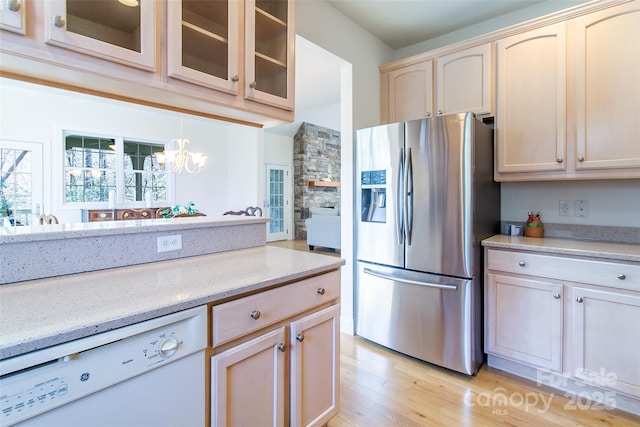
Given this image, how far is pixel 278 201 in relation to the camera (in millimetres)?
8211

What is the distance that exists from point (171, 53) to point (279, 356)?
Answer: 4.14 feet

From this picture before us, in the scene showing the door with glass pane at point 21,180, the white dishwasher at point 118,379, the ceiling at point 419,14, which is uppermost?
the ceiling at point 419,14

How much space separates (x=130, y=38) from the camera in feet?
3.72

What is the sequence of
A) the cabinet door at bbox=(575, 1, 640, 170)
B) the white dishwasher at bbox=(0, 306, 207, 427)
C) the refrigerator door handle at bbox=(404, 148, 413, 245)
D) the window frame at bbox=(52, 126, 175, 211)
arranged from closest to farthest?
the white dishwasher at bbox=(0, 306, 207, 427) < the cabinet door at bbox=(575, 1, 640, 170) < the refrigerator door handle at bbox=(404, 148, 413, 245) < the window frame at bbox=(52, 126, 175, 211)

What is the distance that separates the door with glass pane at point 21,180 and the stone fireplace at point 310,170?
5.17m

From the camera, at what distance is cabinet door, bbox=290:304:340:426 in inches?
50.8

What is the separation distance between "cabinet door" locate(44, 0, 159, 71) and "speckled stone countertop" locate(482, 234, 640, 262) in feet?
7.16

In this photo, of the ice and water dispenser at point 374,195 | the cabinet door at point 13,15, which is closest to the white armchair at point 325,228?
the ice and water dispenser at point 374,195

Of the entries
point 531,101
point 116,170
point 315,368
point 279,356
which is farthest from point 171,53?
point 116,170

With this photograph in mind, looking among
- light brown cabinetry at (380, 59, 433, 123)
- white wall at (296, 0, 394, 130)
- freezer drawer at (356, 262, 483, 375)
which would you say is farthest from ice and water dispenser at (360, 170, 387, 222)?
light brown cabinetry at (380, 59, 433, 123)

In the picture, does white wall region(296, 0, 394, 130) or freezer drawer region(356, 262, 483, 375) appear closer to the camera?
freezer drawer region(356, 262, 483, 375)

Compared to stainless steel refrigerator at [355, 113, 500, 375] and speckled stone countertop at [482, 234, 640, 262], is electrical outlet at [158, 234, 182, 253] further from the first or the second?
speckled stone countertop at [482, 234, 640, 262]

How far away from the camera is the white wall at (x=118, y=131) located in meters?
4.53

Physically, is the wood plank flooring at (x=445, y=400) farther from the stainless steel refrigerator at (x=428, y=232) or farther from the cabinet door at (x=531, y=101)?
the cabinet door at (x=531, y=101)
